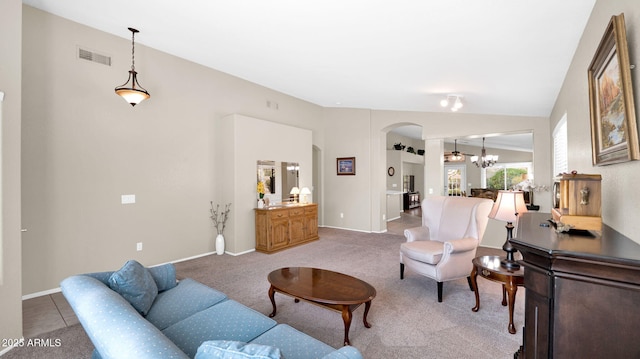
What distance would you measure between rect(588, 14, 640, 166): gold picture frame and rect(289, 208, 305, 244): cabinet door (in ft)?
14.9

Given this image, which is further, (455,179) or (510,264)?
(455,179)

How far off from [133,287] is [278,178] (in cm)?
411

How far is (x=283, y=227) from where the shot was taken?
547 cm

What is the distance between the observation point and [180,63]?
185 inches

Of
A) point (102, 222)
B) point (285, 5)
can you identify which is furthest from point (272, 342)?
point (102, 222)

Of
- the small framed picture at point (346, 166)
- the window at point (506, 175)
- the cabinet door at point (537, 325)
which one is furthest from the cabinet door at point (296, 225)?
the window at point (506, 175)

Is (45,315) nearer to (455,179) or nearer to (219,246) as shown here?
(219,246)

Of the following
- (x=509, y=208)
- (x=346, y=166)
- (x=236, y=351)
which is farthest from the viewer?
(x=346, y=166)

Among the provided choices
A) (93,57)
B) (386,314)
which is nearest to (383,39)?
(386,314)

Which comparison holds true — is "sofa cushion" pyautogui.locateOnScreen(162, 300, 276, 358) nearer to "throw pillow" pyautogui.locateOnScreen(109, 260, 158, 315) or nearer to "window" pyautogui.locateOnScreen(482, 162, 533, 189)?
"throw pillow" pyautogui.locateOnScreen(109, 260, 158, 315)

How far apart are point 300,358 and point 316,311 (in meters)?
1.47

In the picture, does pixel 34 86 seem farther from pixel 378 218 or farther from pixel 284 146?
pixel 378 218

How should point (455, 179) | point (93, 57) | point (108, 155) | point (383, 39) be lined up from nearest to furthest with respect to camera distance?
1. point (383, 39)
2. point (93, 57)
3. point (108, 155)
4. point (455, 179)

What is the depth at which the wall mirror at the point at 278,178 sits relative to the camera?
560 cm
